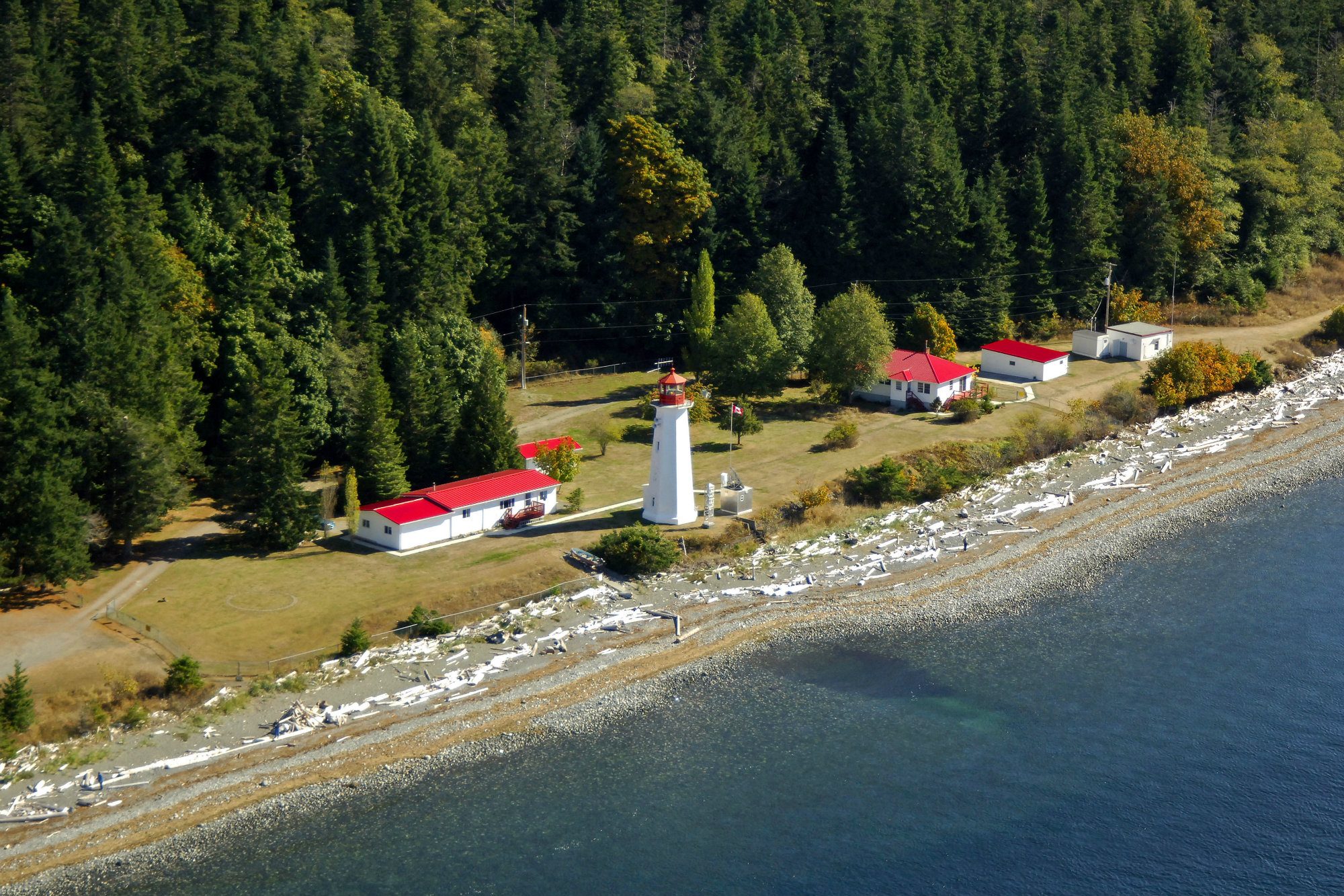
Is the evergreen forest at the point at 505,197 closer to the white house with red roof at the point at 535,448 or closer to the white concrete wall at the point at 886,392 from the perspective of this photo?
the white house with red roof at the point at 535,448

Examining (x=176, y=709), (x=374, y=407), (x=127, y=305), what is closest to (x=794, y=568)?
(x=374, y=407)

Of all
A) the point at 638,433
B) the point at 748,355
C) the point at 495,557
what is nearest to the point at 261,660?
the point at 495,557

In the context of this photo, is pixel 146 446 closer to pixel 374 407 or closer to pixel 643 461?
pixel 374 407

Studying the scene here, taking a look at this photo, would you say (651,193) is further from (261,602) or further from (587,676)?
(587,676)

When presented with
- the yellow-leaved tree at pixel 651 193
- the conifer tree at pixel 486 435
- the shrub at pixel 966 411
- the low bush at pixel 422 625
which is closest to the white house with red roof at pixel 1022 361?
the shrub at pixel 966 411

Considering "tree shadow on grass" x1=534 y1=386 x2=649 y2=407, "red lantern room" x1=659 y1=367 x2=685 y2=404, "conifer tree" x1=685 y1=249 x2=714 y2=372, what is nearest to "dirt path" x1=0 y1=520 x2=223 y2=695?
"red lantern room" x1=659 y1=367 x2=685 y2=404

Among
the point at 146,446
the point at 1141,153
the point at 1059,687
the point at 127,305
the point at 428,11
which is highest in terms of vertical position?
the point at 428,11
